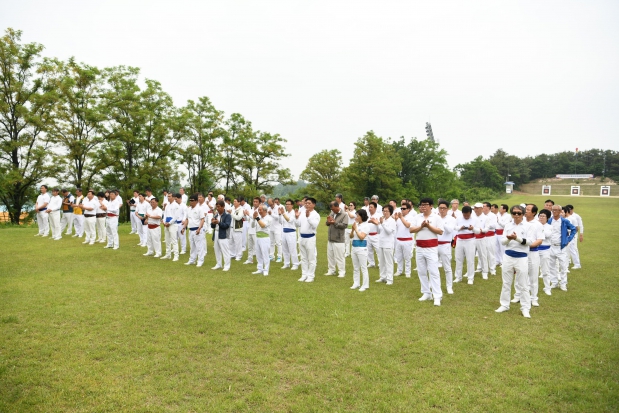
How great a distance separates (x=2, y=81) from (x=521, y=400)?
35.8 m

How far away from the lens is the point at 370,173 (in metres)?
44.8

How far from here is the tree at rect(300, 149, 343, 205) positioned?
144 ft

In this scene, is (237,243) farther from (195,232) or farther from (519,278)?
(519,278)

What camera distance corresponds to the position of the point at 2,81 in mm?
26688

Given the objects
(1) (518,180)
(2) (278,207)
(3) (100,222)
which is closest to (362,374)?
(2) (278,207)

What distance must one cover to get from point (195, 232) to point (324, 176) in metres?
33.8

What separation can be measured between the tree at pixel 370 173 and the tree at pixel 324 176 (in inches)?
49.9

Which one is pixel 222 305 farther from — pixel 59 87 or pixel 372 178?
pixel 372 178

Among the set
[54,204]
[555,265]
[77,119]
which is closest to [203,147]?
[77,119]

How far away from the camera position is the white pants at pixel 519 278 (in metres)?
7.23

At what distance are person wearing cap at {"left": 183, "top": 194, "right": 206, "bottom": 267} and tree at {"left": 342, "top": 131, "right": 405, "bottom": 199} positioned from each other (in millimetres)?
32587

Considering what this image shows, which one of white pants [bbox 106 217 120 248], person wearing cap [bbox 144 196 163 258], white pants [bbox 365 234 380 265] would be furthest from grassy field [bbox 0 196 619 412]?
white pants [bbox 106 217 120 248]

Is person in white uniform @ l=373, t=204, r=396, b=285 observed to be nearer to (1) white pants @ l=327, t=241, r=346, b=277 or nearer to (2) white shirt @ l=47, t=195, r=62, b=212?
→ (1) white pants @ l=327, t=241, r=346, b=277

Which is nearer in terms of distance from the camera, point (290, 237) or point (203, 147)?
point (290, 237)
